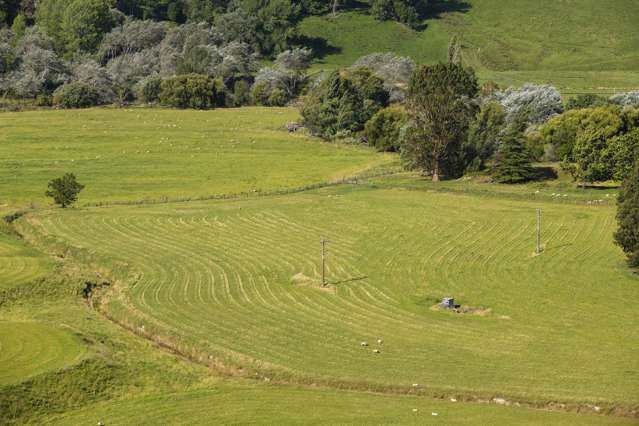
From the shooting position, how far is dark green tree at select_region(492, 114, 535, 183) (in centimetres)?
9012

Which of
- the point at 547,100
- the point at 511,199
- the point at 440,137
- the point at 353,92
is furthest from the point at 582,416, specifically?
the point at 353,92

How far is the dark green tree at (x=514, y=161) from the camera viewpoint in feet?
296

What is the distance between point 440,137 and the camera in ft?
313

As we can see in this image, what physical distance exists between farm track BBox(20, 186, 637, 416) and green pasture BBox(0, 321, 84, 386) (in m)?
4.91

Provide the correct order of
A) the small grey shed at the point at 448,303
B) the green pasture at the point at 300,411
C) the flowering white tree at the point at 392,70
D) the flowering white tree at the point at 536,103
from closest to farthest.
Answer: the green pasture at the point at 300,411 → the small grey shed at the point at 448,303 → the flowering white tree at the point at 536,103 → the flowering white tree at the point at 392,70

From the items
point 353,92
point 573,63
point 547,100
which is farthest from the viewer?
point 573,63

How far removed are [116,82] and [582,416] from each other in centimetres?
12917

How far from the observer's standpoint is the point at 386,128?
381 ft

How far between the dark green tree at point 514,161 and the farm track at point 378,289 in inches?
375

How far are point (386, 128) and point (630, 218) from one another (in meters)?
60.9

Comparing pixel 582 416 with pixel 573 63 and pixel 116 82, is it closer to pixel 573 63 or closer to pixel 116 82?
pixel 116 82

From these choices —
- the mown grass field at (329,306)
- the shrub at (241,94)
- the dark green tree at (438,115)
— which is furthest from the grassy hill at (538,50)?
the mown grass field at (329,306)

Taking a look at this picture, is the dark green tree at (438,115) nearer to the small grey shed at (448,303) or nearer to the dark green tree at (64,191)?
the dark green tree at (64,191)

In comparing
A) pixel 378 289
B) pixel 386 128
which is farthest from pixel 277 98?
pixel 378 289
